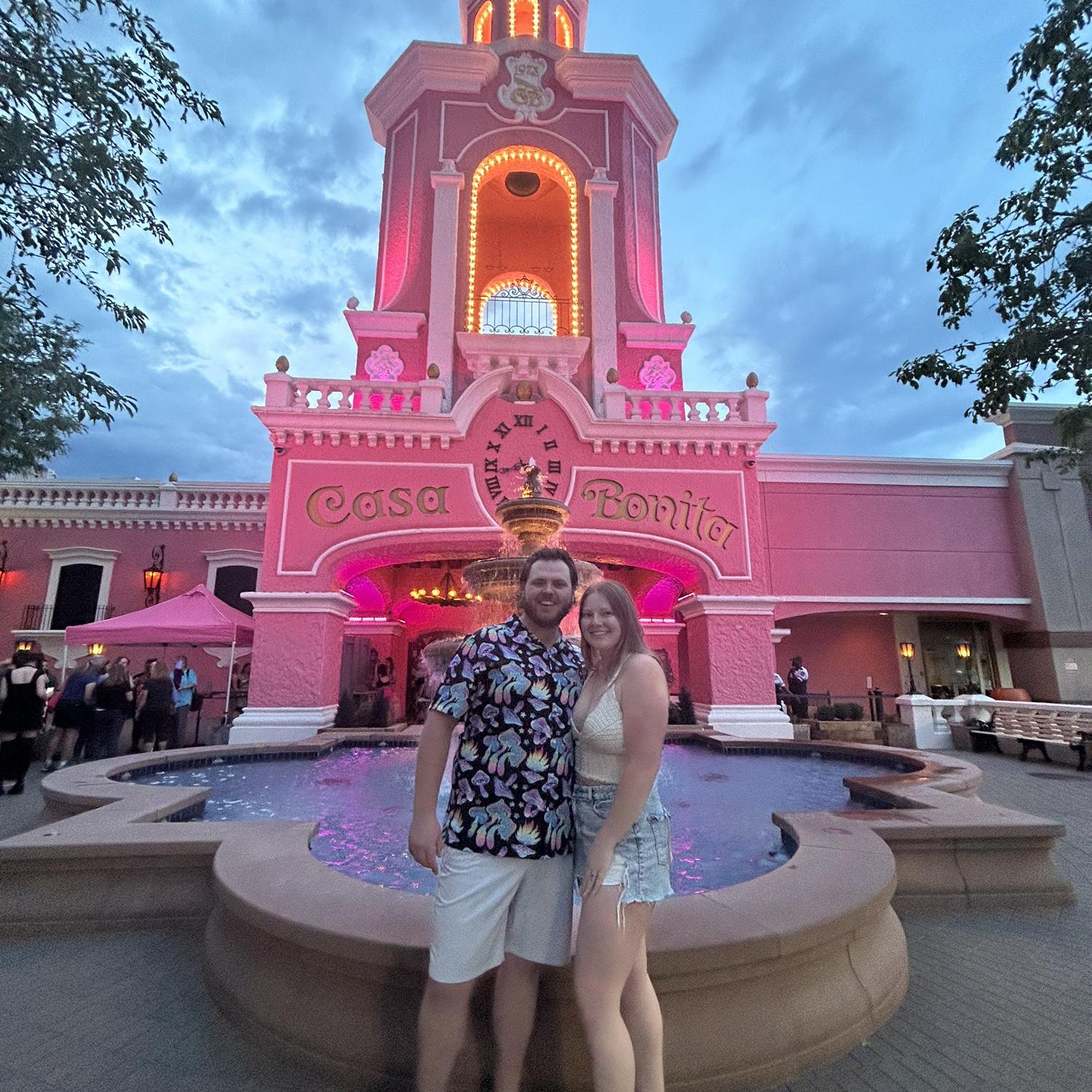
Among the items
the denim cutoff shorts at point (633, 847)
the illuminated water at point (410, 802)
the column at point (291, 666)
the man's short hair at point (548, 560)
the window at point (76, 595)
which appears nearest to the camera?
the denim cutoff shorts at point (633, 847)

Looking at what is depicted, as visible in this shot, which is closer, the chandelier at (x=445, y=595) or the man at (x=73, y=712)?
the man at (x=73, y=712)

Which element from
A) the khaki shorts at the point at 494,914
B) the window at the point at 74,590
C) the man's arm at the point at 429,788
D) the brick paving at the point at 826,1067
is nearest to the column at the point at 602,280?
the brick paving at the point at 826,1067

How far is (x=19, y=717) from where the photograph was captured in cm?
655

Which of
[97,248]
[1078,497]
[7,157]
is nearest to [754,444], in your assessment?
[1078,497]

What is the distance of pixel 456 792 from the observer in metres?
1.73

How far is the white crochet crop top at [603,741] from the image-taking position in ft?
5.45

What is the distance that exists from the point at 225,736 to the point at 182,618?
227cm

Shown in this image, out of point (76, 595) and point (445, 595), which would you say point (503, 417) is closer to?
point (445, 595)

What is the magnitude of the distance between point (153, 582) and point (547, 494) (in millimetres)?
10387

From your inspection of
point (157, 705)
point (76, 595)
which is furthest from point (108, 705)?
point (76, 595)

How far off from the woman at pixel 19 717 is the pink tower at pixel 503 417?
325cm

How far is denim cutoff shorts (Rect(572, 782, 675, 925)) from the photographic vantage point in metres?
1.59

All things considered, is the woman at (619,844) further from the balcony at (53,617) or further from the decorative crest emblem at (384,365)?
the balcony at (53,617)

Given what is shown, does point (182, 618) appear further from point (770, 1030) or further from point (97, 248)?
point (770, 1030)
